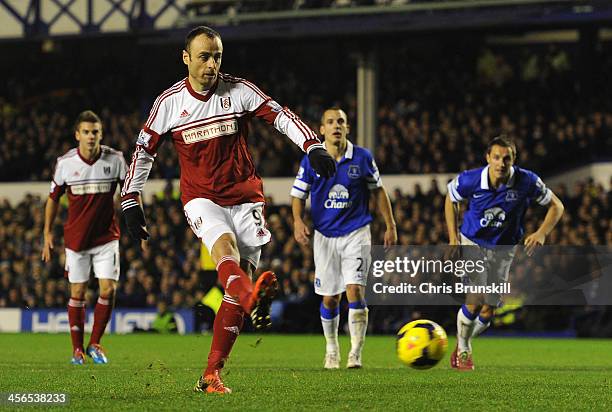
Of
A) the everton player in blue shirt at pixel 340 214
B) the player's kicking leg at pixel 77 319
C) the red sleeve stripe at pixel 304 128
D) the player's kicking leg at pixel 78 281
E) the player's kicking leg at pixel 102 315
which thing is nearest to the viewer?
the red sleeve stripe at pixel 304 128

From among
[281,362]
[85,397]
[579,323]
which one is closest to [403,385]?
[85,397]

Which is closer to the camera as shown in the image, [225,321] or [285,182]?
[225,321]

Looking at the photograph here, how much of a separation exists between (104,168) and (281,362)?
2.75m

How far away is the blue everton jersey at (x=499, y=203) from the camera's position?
1112cm

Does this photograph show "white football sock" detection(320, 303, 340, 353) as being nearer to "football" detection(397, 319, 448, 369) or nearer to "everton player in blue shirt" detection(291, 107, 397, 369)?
"everton player in blue shirt" detection(291, 107, 397, 369)

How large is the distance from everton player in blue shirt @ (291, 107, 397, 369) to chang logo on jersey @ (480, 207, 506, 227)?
0.92 metres

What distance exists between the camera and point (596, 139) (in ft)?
78.3

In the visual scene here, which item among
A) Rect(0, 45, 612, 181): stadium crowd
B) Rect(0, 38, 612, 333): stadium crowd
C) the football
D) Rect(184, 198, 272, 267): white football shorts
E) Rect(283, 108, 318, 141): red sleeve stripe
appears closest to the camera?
Rect(283, 108, 318, 141): red sleeve stripe

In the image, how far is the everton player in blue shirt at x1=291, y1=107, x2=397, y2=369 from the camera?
36.4ft

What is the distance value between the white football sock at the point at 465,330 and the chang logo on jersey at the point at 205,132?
14.3ft

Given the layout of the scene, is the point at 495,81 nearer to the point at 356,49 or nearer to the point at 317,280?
the point at 356,49

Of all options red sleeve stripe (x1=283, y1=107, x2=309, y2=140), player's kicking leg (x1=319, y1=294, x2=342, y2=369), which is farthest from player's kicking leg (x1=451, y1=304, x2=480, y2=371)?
red sleeve stripe (x1=283, y1=107, x2=309, y2=140)

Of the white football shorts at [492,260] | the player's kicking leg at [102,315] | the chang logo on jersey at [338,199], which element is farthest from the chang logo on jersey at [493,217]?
Answer: the player's kicking leg at [102,315]

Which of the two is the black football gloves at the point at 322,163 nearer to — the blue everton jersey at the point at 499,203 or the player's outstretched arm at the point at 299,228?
the player's outstretched arm at the point at 299,228
